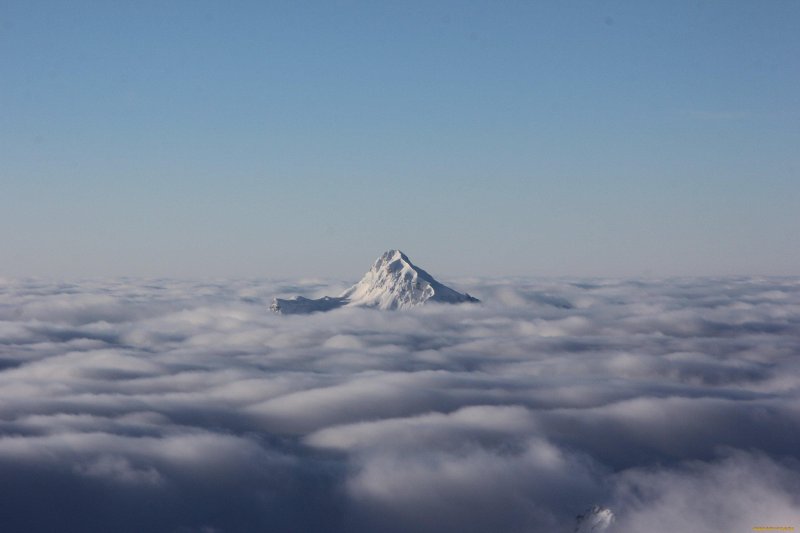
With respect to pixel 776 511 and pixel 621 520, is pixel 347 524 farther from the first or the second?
pixel 776 511

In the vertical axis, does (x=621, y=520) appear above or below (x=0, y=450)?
below

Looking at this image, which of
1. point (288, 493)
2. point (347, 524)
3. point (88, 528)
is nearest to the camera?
point (88, 528)

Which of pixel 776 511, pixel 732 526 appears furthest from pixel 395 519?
pixel 776 511

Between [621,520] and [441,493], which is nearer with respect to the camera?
[621,520]

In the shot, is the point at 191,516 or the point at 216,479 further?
the point at 216,479

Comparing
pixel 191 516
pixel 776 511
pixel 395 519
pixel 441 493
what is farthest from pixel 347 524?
pixel 776 511

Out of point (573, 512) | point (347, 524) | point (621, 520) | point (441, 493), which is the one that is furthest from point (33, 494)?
point (621, 520)

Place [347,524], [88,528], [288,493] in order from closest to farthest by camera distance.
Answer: [88,528] < [347,524] < [288,493]

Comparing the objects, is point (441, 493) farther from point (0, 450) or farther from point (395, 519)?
point (0, 450)
